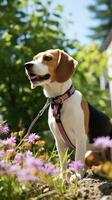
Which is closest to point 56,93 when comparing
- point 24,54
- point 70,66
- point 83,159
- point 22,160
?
point 70,66

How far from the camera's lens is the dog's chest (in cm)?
497

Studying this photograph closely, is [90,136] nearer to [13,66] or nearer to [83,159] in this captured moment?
[83,159]

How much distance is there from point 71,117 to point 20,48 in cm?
1208

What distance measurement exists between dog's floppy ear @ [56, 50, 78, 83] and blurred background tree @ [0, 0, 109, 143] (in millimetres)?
11116

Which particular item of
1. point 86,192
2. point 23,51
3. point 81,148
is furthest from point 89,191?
point 23,51

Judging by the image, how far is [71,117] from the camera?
497cm

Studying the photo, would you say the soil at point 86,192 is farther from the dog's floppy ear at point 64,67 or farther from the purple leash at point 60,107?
the dog's floppy ear at point 64,67

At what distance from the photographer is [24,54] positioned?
16672 mm

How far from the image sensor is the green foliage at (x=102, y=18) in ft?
182

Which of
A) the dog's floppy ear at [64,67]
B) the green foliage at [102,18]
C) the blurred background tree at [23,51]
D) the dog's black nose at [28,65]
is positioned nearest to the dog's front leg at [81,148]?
the dog's floppy ear at [64,67]

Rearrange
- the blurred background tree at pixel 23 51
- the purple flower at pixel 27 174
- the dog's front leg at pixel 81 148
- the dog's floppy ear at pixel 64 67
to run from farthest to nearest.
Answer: the blurred background tree at pixel 23 51 → the dog's floppy ear at pixel 64 67 → the dog's front leg at pixel 81 148 → the purple flower at pixel 27 174

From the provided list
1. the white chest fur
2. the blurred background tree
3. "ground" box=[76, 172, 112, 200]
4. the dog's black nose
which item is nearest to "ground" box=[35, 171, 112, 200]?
"ground" box=[76, 172, 112, 200]

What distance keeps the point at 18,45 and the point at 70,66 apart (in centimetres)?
1219

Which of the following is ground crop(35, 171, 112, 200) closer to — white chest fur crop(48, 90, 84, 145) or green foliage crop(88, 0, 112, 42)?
white chest fur crop(48, 90, 84, 145)
